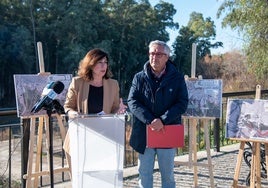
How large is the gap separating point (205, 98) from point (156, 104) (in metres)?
1.34

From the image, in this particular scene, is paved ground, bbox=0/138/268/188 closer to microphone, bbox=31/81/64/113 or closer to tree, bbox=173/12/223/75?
microphone, bbox=31/81/64/113

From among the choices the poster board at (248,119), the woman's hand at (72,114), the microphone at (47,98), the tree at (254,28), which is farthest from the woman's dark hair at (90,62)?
the tree at (254,28)

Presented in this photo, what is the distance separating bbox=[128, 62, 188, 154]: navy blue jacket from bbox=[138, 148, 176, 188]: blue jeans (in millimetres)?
95

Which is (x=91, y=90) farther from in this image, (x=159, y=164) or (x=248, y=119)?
(x=248, y=119)

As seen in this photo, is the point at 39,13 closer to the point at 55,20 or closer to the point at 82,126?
the point at 55,20

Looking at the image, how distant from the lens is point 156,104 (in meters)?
3.59

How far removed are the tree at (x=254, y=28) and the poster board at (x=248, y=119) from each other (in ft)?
33.0

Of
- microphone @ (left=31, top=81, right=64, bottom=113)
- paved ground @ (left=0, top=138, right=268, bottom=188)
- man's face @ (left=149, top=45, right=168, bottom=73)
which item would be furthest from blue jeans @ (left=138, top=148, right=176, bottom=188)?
paved ground @ (left=0, top=138, right=268, bottom=188)

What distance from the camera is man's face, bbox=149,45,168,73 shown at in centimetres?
354

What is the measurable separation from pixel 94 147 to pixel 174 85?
89 centimetres

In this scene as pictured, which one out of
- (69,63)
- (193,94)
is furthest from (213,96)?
(69,63)

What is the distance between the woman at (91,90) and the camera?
3.46m

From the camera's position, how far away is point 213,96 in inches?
188

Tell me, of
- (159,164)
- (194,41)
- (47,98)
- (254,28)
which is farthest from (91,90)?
(194,41)
